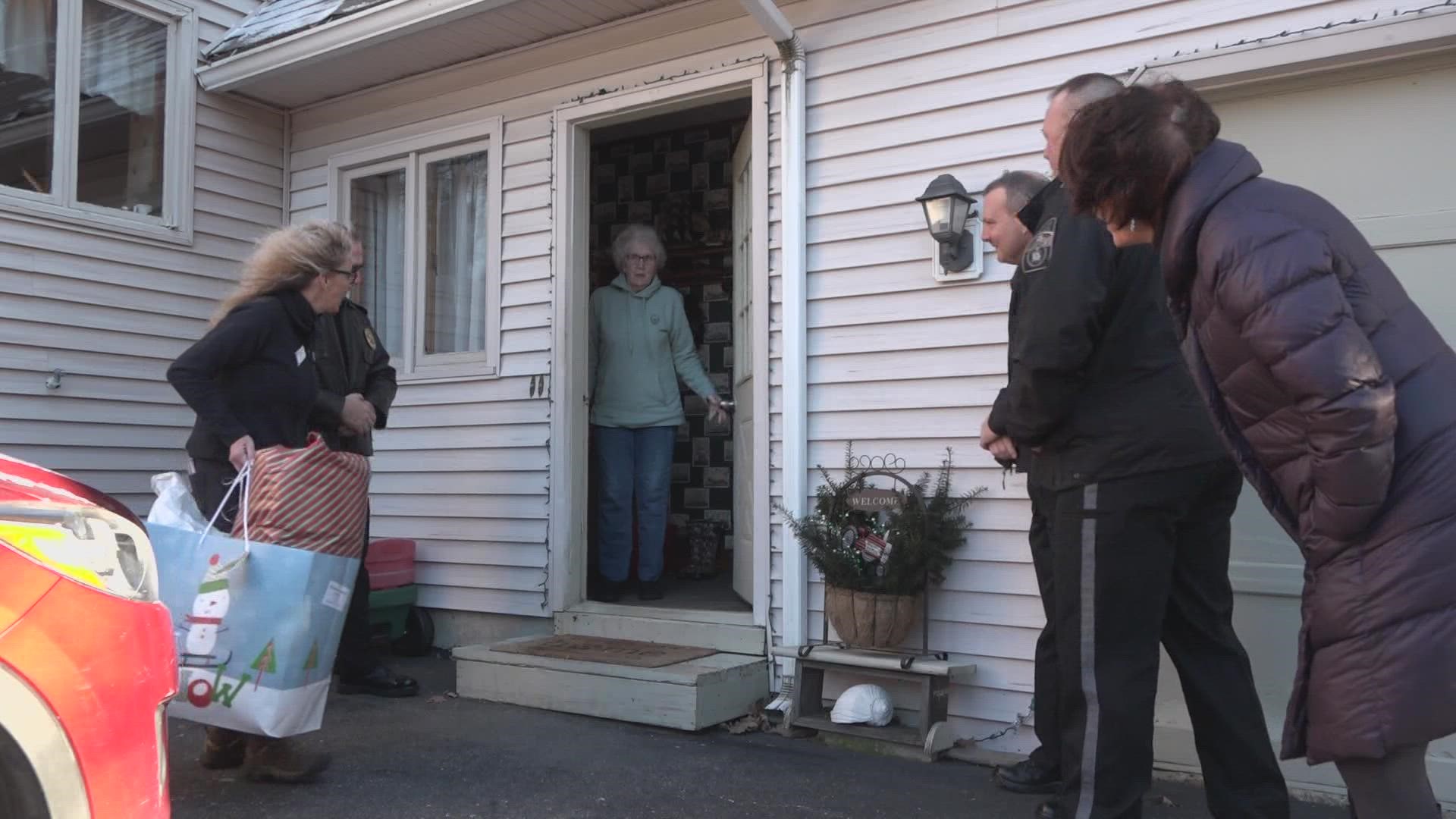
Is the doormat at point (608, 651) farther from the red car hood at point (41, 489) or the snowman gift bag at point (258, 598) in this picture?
the red car hood at point (41, 489)

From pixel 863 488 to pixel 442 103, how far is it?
3.06 metres

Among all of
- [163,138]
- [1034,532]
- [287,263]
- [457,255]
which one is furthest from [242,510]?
[163,138]

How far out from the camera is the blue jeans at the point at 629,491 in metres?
5.13

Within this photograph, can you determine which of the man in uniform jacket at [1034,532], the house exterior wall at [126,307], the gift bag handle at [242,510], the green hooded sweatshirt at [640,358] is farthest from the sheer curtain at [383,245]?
the man in uniform jacket at [1034,532]

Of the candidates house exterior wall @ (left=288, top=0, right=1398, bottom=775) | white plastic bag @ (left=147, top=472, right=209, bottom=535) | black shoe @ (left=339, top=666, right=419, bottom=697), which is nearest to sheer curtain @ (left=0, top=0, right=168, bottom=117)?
house exterior wall @ (left=288, top=0, right=1398, bottom=775)

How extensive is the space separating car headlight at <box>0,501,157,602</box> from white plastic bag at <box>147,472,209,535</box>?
930mm

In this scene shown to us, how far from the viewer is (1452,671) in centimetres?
159

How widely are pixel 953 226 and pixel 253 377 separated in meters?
2.32

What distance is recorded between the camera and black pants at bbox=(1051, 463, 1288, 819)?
246 centimetres

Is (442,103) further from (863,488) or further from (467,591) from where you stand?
(863,488)

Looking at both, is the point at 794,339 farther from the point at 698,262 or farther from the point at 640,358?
the point at 698,262

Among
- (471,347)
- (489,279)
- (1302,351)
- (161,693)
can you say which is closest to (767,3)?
(489,279)

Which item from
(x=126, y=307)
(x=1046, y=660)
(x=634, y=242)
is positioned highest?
(x=634, y=242)

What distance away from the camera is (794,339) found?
424cm
